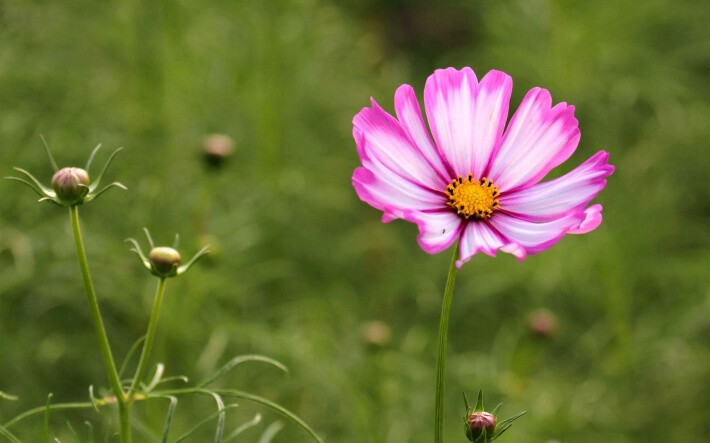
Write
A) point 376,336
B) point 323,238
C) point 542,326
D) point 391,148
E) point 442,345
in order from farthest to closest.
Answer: point 323,238 < point 542,326 < point 376,336 < point 391,148 < point 442,345

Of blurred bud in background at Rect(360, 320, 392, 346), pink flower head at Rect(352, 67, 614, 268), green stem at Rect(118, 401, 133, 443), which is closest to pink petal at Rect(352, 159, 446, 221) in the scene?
pink flower head at Rect(352, 67, 614, 268)

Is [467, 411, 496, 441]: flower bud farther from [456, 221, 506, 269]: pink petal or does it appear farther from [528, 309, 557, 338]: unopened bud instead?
[528, 309, 557, 338]: unopened bud

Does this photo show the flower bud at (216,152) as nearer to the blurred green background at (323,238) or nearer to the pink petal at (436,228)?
the blurred green background at (323,238)

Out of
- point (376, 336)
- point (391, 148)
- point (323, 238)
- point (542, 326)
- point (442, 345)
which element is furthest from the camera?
point (323, 238)

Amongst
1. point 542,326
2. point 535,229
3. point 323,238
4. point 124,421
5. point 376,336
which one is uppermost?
point 323,238

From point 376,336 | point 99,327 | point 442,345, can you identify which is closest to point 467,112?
point 442,345

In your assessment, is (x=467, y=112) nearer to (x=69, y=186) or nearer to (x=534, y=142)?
(x=534, y=142)
